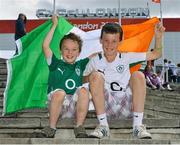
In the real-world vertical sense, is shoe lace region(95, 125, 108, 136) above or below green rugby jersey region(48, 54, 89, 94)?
below

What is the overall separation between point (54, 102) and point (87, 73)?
602mm

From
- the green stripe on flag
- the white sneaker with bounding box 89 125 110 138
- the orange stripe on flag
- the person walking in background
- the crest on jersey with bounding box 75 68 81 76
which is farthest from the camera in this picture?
the person walking in background

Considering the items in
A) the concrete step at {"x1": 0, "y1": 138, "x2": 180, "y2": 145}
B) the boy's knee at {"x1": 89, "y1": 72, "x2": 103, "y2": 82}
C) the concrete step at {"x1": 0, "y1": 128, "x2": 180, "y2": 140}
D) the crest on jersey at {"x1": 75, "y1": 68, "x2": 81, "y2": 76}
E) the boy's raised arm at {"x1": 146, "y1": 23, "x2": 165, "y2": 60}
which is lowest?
the concrete step at {"x1": 0, "y1": 128, "x2": 180, "y2": 140}

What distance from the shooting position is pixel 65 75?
5203 millimetres

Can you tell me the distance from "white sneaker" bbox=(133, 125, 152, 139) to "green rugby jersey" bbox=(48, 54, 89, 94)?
2.35 feet

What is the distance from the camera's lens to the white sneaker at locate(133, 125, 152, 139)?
4.78m

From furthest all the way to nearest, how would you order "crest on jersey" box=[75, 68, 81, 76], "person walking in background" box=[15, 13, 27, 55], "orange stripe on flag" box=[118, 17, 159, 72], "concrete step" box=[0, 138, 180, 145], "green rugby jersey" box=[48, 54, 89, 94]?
"person walking in background" box=[15, 13, 27, 55] → "orange stripe on flag" box=[118, 17, 159, 72] → "crest on jersey" box=[75, 68, 81, 76] → "green rugby jersey" box=[48, 54, 89, 94] → "concrete step" box=[0, 138, 180, 145]

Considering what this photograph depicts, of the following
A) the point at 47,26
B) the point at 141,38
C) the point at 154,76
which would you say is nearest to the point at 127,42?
the point at 141,38

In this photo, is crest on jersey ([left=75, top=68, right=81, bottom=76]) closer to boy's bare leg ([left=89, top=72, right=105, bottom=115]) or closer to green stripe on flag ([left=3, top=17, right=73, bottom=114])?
boy's bare leg ([left=89, top=72, right=105, bottom=115])

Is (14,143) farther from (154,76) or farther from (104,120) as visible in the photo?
(154,76)

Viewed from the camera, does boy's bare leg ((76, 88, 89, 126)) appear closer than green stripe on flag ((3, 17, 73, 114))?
Yes

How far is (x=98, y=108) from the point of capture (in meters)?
4.97

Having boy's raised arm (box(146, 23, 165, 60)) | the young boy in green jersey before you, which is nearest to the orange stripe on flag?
boy's raised arm (box(146, 23, 165, 60))

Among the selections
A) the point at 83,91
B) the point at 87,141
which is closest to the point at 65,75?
the point at 83,91
